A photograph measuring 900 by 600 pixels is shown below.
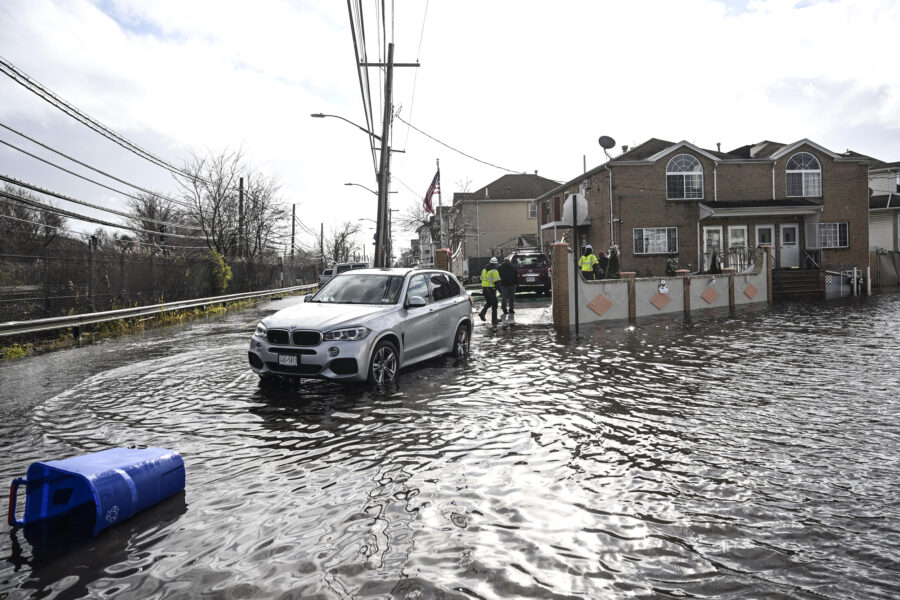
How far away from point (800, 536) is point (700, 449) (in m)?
1.73

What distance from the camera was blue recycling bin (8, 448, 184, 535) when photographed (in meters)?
3.80

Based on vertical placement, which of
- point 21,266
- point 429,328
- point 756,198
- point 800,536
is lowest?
point 800,536

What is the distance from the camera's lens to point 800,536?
3604mm

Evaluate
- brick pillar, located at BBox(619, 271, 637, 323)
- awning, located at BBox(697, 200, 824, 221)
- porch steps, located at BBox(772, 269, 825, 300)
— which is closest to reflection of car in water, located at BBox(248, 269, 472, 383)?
brick pillar, located at BBox(619, 271, 637, 323)

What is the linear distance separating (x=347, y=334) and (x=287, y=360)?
2.68ft

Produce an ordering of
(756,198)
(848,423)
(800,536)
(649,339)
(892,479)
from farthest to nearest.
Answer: (756,198)
(649,339)
(848,423)
(892,479)
(800,536)

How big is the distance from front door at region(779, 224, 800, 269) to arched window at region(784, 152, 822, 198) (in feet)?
6.54

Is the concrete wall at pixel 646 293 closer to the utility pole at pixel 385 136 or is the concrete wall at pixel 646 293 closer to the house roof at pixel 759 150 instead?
the utility pole at pixel 385 136

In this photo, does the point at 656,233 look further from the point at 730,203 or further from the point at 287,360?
the point at 287,360

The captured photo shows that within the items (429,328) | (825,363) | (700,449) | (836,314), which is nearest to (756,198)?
(836,314)

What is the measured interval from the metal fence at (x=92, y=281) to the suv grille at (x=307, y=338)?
873 cm

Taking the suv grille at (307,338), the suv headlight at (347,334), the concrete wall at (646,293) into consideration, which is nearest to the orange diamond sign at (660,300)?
the concrete wall at (646,293)

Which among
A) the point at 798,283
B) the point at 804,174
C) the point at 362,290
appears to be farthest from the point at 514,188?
the point at 362,290

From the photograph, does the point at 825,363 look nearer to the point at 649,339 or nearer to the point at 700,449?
the point at 649,339
